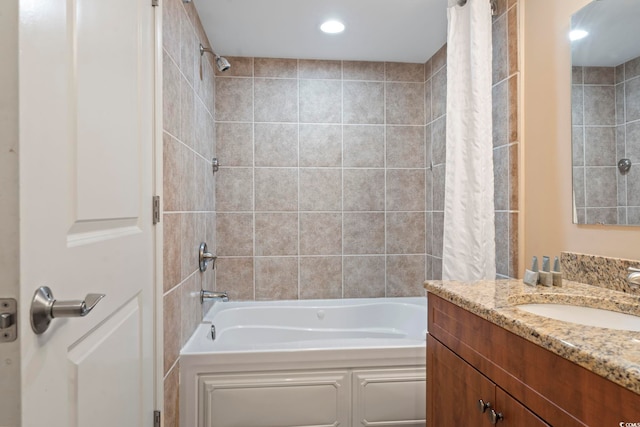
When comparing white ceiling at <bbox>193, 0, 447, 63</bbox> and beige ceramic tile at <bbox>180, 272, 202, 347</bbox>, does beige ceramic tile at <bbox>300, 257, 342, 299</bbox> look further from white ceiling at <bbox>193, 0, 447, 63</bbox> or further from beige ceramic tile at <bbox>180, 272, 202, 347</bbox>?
white ceiling at <bbox>193, 0, 447, 63</bbox>

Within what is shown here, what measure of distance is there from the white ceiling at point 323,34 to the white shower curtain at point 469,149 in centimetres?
39

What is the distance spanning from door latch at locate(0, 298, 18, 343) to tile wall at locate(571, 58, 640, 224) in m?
1.65

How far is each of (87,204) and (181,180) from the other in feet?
2.87

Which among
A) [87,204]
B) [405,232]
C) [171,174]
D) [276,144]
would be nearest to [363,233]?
[405,232]

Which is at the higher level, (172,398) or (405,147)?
(405,147)

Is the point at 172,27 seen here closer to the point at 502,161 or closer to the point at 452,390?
the point at 502,161

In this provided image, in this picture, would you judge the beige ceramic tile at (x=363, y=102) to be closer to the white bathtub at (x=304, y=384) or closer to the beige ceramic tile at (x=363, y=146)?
the beige ceramic tile at (x=363, y=146)

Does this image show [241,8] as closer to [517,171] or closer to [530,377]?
[517,171]

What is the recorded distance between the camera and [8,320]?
1.93ft

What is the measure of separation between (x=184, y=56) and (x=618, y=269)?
6.69 ft

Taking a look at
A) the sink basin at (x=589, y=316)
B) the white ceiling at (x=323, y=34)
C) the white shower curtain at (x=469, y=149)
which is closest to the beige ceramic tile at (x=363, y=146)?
the white ceiling at (x=323, y=34)

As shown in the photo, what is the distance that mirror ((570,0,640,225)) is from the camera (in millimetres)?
1185

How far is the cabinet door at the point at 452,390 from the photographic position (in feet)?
3.40

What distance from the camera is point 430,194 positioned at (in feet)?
9.03
